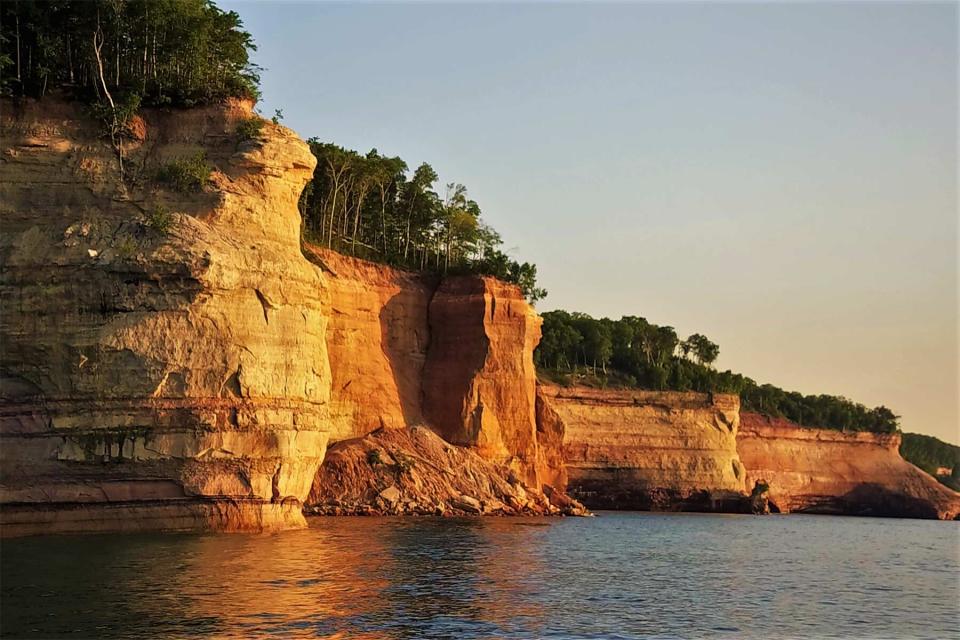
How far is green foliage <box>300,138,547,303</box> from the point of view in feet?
208

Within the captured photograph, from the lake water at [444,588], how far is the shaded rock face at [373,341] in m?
10.8

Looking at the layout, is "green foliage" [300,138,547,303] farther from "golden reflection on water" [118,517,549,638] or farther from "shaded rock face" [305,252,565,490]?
"golden reflection on water" [118,517,549,638]

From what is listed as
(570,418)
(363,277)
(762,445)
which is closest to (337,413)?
(363,277)

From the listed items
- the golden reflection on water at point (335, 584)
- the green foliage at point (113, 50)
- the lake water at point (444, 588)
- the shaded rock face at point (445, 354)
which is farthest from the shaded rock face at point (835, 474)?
the green foliage at point (113, 50)

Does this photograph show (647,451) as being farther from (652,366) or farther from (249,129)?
(249,129)

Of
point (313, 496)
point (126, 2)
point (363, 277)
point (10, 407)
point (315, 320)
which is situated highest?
point (126, 2)

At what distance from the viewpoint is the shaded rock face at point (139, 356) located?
34406 mm

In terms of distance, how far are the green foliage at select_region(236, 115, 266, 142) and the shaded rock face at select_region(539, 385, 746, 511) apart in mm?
40976

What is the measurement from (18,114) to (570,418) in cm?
4890

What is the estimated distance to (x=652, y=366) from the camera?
96688 millimetres

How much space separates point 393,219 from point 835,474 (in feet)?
187

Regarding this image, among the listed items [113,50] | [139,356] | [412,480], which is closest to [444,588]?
[139,356]

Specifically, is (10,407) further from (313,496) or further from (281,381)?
(313,496)

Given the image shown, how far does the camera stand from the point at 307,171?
43.2m
